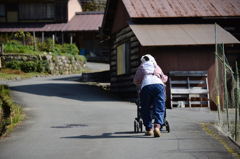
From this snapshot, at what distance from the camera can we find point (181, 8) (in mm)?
16922

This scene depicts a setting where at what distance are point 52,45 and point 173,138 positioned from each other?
923 inches

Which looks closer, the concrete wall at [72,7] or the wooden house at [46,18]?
the wooden house at [46,18]

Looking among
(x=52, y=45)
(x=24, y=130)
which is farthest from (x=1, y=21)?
(x=24, y=130)

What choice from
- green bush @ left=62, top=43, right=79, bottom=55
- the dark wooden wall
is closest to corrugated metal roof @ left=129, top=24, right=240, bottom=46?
the dark wooden wall

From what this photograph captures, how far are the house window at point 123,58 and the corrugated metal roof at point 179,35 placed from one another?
8.46 feet

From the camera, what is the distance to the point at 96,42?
143 ft

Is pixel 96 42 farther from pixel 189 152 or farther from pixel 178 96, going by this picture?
pixel 189 152

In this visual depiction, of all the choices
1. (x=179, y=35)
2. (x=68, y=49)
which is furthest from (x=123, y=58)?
(x=68, y=49)

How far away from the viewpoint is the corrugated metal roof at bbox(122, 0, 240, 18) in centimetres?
1636

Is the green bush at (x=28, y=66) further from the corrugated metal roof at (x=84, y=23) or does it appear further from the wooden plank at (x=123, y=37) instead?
the corrugated metal roof at (x=84, y=23)

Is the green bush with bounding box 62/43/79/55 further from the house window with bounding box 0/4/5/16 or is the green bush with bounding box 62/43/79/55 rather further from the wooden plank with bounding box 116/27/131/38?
the house window with bounding box 0/4/5/16

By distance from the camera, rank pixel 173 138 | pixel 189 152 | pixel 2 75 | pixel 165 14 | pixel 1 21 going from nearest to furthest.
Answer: pixel 189 152 < pixel 173 138 < pixel 165 14 < pixel 2 75 < pixel 1 21

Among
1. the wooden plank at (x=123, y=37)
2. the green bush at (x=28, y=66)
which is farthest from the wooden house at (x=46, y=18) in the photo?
the wooden plank at (x=123, y=37)

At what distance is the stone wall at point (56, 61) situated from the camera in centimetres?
2645
